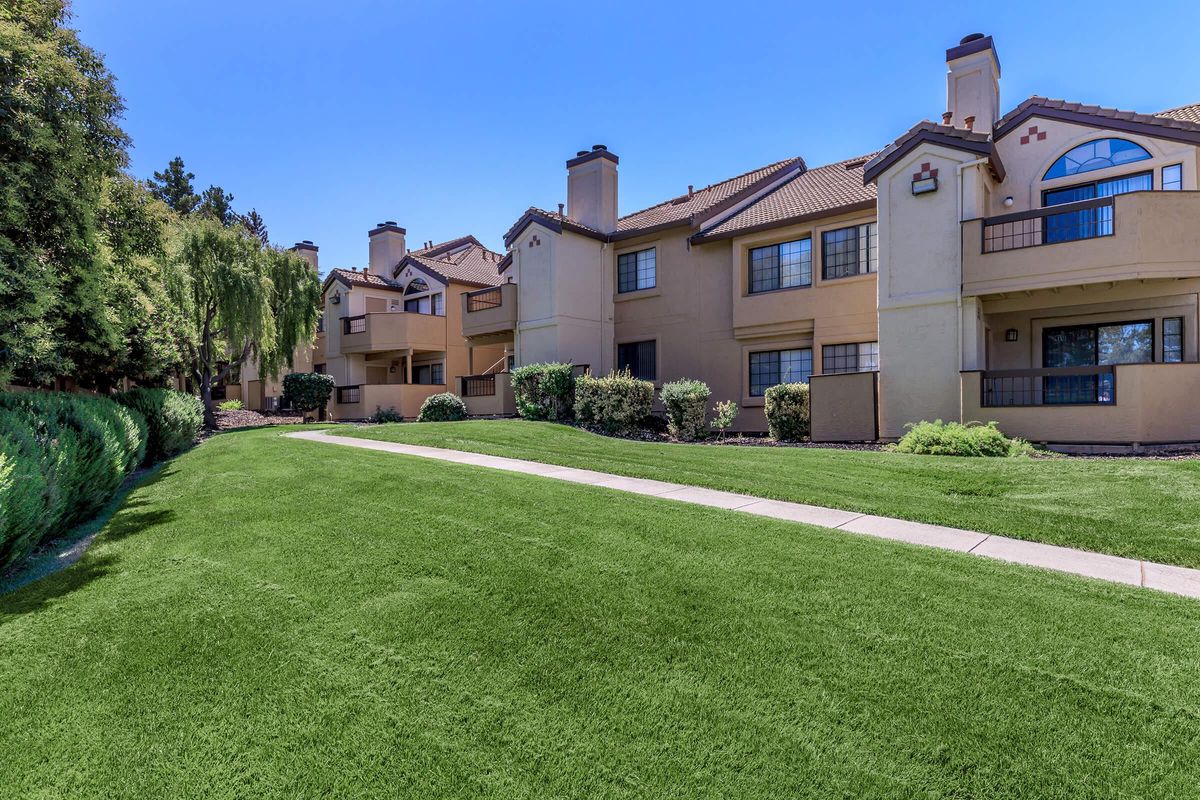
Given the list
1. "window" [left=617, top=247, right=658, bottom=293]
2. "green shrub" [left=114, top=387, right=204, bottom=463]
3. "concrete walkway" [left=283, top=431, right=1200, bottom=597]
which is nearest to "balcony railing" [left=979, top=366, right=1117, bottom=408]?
"concrete walkway" [left=283, top=431, right=1200, bottom=597]

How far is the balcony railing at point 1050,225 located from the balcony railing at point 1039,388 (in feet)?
9.11

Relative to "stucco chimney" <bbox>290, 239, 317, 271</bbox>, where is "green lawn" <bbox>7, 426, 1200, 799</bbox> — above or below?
below

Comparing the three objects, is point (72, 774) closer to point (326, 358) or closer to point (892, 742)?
point (892, 742)

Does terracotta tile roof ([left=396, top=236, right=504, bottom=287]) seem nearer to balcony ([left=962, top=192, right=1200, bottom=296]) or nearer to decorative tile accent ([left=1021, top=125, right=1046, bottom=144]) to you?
balcony ([left=962, top=192, right=1200, bottom=296])

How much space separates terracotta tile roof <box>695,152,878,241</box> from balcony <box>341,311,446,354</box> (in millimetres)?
14070

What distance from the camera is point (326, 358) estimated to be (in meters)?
30.7

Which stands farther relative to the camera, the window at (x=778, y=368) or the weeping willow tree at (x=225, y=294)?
the weeping willow tree at (x=225, y=294)

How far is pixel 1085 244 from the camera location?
12.5 meters

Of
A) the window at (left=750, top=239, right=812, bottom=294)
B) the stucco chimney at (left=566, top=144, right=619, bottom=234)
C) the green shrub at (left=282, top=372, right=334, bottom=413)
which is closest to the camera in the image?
the window at (left=750, top=239, right=812, bottom=294)

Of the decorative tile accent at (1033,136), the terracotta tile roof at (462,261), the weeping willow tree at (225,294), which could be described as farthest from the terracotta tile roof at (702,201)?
the weeping willow tree at (225,294)

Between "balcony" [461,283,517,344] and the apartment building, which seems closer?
the apartment building

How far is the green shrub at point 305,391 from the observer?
1017 inches

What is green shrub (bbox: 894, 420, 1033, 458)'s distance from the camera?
11.4 metres

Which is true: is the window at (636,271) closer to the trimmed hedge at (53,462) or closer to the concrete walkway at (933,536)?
the concrete walkway at (933,536)
